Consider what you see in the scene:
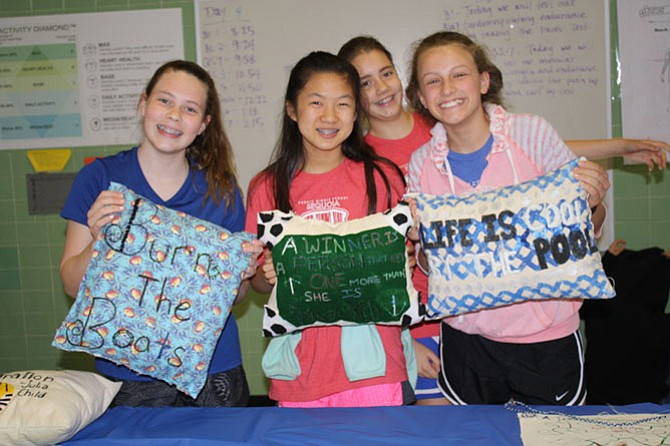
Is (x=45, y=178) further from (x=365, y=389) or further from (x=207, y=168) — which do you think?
(x=365, y=389)

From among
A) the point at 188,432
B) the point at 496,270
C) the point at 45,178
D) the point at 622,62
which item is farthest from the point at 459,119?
the point at 45,178

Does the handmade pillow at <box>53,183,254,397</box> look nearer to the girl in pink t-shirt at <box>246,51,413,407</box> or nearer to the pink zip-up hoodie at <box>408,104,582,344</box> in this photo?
the girl in pink t-shirt at <box>246,51,413,407</box>

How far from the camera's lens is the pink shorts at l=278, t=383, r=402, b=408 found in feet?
5.67

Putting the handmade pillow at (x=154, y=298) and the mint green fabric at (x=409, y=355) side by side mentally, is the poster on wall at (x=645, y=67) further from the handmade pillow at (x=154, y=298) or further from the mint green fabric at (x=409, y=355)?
the handmade pillow at (x=154, y=298)

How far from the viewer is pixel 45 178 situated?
347cm

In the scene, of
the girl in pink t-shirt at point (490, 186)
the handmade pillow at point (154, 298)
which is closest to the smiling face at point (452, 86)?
the girl in pink t-shirt at point (490, 186)

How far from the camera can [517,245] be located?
155 cm

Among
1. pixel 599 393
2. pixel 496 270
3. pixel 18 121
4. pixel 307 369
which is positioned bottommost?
pixel 599 393

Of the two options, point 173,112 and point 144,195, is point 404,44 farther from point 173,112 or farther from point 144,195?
point 144,195

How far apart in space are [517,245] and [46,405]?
127 cm

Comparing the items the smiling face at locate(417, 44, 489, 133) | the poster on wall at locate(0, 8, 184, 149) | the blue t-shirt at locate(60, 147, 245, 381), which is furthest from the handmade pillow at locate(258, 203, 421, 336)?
the poster on wall at locate(0, 8, 184, 149)

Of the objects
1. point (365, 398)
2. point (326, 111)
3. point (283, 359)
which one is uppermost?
point (326, 111)

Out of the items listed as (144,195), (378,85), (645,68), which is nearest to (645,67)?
(645,68)

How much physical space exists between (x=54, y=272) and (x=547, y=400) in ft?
9.81
